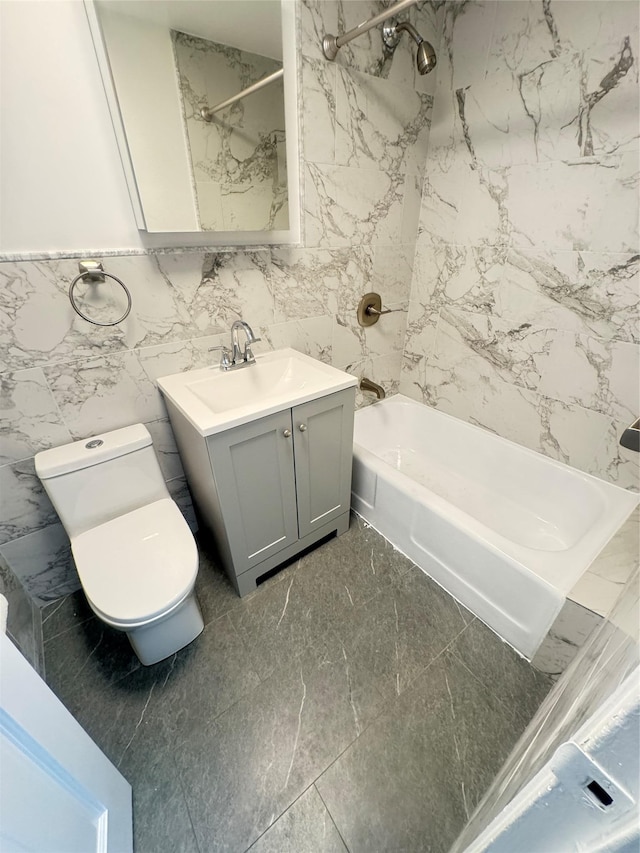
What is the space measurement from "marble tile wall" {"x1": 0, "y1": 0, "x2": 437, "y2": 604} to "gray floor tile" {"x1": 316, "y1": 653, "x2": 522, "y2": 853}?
3.91ft

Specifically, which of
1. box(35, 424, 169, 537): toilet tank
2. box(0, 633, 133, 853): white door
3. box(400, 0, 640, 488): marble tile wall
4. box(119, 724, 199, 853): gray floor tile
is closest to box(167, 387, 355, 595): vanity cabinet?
box(35, 424, 169, 537): toilet tank

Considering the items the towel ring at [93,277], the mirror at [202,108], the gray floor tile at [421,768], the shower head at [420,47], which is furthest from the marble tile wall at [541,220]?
the towel ring at [93,277]

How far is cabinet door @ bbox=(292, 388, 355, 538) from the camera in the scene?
1361mm

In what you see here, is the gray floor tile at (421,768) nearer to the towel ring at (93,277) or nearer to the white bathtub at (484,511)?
the white bathtub at (484,511)

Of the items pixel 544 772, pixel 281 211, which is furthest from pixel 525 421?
pixel 544 772

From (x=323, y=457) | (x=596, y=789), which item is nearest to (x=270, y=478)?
(x=323, y=457)

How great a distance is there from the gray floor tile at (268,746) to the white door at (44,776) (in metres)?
0.25

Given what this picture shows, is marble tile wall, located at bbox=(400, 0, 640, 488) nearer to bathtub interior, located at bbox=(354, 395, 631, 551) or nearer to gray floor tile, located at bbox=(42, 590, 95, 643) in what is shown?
bathtub interior, located at bbox=(354, 395, 631, 551)

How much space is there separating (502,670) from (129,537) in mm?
1403

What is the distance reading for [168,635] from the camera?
1.24 metres

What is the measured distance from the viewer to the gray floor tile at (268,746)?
960 millimetres

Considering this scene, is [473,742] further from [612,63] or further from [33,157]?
[612,63]

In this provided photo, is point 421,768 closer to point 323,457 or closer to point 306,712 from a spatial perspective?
point 306,712

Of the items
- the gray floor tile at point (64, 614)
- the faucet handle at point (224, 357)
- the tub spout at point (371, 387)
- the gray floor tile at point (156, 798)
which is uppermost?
the faucet handle at point (224, 357)
